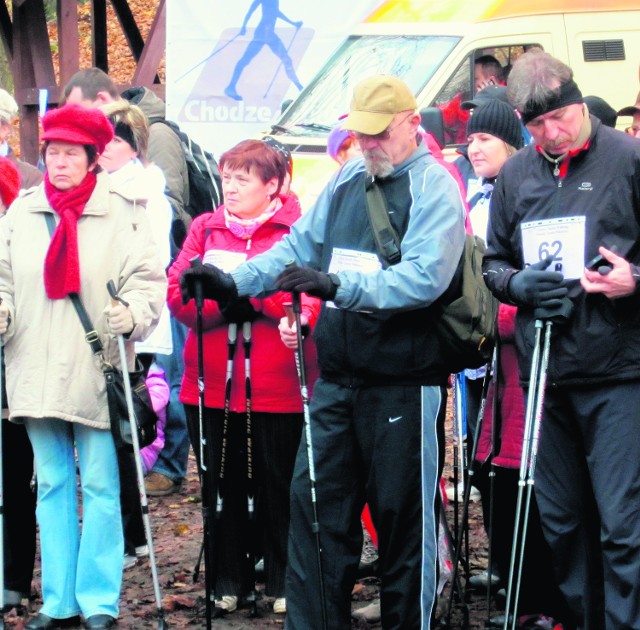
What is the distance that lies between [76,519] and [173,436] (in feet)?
7.72

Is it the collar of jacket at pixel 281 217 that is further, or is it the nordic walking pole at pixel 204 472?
the collar of jacket at pixel 281 217

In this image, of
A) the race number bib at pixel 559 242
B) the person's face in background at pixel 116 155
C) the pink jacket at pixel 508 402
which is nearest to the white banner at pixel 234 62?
the person's face in background at pixel 116 155

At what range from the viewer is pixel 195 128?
12.9 metres

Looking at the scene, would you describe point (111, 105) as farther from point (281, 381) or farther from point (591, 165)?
point (591, 165)

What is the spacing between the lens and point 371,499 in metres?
5.45

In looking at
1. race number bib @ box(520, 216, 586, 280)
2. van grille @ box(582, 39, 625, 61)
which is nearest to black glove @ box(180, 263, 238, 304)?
race number bib @ box(520, 216, 586, 280)

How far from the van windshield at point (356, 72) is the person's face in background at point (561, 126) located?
5.55 metres

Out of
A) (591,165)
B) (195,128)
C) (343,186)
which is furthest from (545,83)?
(195,128)

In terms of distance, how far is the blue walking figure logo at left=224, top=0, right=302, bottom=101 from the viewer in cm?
1278

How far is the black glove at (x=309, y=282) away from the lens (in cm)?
501

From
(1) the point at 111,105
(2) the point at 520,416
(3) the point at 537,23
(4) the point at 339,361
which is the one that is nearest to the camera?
(4) the point at 339,361

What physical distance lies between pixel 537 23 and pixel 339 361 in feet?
20.5

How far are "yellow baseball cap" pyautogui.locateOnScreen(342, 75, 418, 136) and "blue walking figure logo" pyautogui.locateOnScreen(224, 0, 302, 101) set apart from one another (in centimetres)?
759

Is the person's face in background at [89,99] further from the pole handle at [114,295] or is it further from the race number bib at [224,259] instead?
the pole handle at [114,295]
